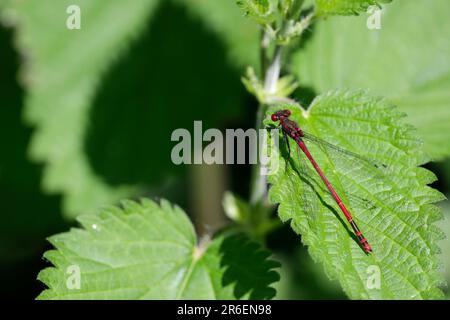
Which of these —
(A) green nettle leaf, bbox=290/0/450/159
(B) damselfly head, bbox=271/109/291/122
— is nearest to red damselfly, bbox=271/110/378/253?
(B) damselfly head, bbox=271/109/291/122

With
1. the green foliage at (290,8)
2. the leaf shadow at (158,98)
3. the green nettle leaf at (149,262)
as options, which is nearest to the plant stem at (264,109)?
the green foliage at (290,8)

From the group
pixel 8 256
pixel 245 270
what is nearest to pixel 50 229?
pixel 8 256

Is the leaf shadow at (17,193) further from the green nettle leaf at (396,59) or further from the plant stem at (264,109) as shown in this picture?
the green nettle leaf at (396,59)

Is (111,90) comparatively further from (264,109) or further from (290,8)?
(290,8)

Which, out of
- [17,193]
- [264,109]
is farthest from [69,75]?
[264,109]

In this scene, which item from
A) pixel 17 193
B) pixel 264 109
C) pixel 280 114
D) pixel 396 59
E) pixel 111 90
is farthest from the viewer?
pixel 17 193

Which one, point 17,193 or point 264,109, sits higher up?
point 264,109

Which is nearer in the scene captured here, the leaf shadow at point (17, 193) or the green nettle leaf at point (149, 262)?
the green nettle leaf at point (149, 262)

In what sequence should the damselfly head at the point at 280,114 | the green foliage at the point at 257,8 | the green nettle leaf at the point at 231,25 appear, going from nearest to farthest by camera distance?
1. the green foliage at the point at 257,8
2. the damselfly head at the point at 280,114
3. the green nettle leaf at the point at 231,25
